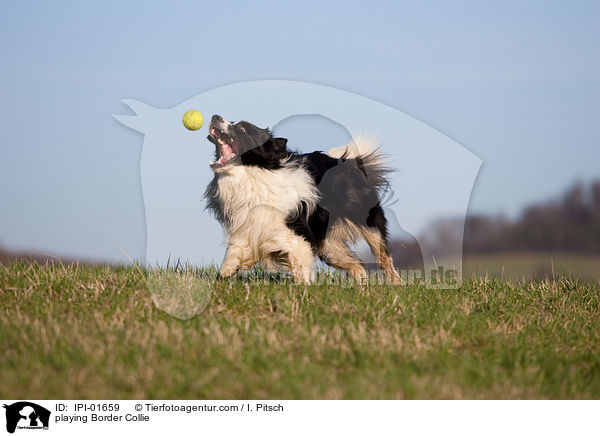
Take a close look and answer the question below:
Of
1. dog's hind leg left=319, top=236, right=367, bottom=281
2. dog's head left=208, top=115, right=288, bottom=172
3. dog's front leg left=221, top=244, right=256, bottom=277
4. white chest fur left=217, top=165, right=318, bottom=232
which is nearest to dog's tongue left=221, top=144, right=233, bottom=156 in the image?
dog's head left=208, top=115, right=288, bottom=172

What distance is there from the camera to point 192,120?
5.24 m

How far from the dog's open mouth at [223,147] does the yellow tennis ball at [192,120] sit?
46 cm

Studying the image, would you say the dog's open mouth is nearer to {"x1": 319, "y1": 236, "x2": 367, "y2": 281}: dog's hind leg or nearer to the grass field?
the grass field

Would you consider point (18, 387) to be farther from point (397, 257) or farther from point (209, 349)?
point (397, 257)

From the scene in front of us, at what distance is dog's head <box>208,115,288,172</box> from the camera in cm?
581

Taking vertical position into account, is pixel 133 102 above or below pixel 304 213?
above

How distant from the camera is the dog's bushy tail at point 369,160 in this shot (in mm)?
6699

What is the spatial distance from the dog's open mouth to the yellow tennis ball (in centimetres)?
46

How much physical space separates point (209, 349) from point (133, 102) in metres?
1.94

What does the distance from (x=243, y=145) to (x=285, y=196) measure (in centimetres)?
66

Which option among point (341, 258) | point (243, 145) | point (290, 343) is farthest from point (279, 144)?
point (290, 343)

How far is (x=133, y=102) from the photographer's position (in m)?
4.86

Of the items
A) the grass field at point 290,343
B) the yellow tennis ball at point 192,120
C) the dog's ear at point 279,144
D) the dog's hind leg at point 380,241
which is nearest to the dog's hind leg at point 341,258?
the dog's hind leg at point 380,241
